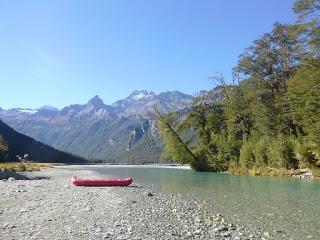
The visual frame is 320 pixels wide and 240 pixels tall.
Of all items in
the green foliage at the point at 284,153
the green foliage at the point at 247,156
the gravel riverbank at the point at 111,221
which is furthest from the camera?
the green foliage at the point at 247,156

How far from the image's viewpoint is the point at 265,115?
2464 inches

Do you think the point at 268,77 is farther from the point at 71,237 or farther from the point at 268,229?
the point at 71,237

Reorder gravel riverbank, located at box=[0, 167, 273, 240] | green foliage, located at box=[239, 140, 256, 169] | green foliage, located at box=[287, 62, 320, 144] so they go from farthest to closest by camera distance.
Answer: green foliage, located at box=[239, 140, 256, 169], green foliage, located at box=[287, 62, 320, 144], gravel riverbank, located at box=[0, 167, 273, 240]

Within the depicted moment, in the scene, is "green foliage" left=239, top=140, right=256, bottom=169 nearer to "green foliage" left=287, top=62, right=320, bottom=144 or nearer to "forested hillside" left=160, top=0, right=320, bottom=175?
"forested hillside" left=160, top=0, right=320, bottom=175

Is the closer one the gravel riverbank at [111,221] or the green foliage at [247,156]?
the gravel riverbank at [111,221]

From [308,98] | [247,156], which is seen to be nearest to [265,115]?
[247,156]

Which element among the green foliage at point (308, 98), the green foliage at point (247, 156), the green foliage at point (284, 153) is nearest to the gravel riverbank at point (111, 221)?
the green foliage at point (308, 98)

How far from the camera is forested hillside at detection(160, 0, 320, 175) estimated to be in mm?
47125

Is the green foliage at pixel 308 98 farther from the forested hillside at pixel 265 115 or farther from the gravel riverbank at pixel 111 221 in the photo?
the gravel riverbank at pixel 111 221

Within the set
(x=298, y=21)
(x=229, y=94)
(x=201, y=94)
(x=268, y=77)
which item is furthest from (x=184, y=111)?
(x=298, y=21)

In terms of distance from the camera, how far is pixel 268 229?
1631 centimetres

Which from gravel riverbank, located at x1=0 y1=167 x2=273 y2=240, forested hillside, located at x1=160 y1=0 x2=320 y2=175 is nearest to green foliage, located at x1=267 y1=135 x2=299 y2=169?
forested hillside, located at x1=160 y1=0 x2=320 y2=175

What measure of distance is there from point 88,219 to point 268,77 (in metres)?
52.1

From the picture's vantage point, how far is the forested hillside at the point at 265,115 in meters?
47.1
